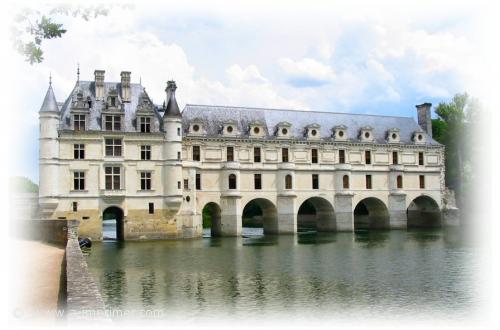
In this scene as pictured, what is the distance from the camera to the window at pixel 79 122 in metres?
40.3

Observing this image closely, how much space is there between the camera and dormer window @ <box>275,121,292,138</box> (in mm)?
47750

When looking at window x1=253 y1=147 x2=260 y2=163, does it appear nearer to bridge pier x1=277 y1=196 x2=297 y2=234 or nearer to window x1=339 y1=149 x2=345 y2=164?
bridge pier x1=277 y1=196 x2=297 y2=234

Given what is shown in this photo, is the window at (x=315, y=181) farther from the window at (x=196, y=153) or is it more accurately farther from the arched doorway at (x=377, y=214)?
the window at (x=196, y=153)

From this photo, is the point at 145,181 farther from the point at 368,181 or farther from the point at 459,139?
the point at 459,139

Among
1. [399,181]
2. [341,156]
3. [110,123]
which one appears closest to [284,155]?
[341,156]

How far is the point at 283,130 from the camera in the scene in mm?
48000

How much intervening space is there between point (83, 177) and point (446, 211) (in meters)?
33.2

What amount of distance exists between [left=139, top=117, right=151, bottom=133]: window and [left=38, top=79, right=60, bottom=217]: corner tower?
6001mm

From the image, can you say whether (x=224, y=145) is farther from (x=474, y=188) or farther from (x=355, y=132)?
(x=474, y=188)

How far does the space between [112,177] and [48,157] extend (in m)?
4.61

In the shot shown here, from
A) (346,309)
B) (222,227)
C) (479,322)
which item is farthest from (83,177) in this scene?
(479,322)

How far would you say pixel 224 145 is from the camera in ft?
149

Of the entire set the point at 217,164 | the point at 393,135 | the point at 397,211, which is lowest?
the point at 397,211

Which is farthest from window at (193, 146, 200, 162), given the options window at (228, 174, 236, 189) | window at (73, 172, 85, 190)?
window at (73, 172, 85, 190)
